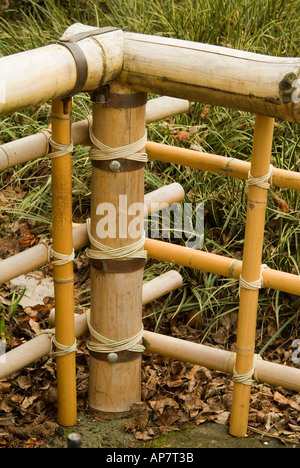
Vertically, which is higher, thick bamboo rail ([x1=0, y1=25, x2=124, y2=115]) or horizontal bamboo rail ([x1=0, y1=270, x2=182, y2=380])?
thick bamboo rail ([x1=0, y1=25, x2=124, y2=115])

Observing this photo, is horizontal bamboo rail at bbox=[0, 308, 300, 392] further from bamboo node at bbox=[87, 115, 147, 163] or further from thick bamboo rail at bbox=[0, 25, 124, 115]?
thick bamboo rail at bbox=[0, 25, 124, 115]

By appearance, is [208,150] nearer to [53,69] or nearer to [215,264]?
[215,264]

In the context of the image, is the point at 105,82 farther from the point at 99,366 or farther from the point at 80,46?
the point at 99,366

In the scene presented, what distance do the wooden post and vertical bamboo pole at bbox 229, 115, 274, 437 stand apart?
0.40 m

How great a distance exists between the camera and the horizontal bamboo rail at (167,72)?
2158 mm

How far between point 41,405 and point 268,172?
4.25ft

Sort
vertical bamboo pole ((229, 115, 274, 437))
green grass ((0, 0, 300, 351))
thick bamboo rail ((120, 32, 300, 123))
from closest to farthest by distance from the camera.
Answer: thick bamboo rail ((120, 32, 300, 123)), vertical bamboo pole ((229, 115, 274, 437)), green grass ((0, 0, 300, 351))

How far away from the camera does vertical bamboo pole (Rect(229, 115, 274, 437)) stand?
2.53 m

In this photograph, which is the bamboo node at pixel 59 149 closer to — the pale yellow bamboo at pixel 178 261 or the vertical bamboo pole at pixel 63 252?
the vertical bamboo pole at pixel 63 252

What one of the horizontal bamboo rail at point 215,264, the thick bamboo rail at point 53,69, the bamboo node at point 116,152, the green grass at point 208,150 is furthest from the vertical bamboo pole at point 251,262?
the green grass at point 208,150

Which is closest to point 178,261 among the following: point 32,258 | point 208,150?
point 32,258

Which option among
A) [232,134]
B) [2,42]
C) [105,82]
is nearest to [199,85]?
[105,82]

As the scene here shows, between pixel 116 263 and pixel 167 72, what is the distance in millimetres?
722

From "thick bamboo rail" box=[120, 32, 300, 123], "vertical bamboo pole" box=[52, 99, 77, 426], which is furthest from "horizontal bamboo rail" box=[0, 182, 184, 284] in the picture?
"thick bamboo rail" box=[120, 32, 300, 123]
